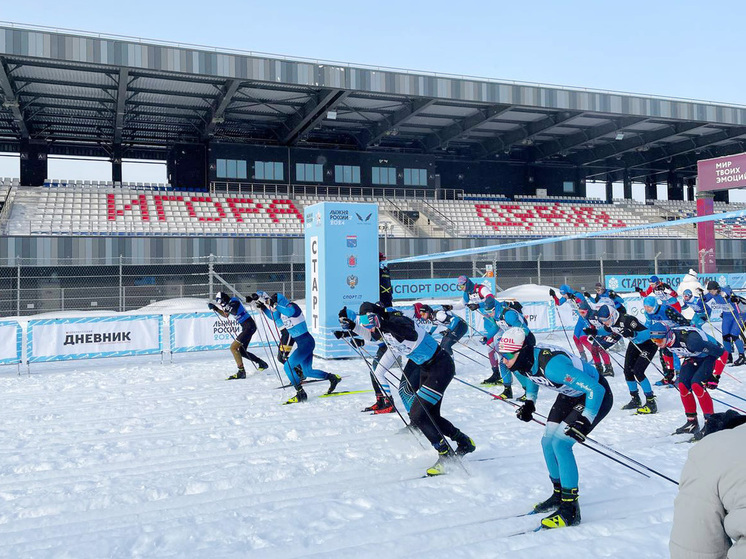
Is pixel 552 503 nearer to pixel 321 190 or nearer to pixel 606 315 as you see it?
pixel 606 315

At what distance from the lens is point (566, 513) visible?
16.1 ft

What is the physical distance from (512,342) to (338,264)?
9305 mm

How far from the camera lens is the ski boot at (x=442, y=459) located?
20.6 ft

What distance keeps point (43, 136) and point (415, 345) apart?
125 ft

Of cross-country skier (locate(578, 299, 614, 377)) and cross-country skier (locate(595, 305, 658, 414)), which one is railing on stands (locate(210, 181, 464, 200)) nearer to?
cross-country skier (locate(578, 299, 614, 377))

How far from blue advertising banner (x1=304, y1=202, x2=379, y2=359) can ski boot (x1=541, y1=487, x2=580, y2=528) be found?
30.6 feet

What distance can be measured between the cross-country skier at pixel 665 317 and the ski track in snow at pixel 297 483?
0.64 metres

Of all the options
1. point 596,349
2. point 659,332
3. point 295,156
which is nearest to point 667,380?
point 596,349

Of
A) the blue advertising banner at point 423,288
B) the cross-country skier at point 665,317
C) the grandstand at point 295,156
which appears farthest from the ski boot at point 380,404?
the grandstand at point 295,156

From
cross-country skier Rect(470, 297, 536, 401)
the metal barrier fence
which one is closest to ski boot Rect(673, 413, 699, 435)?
cross-country skier Rect(470, 297, 536, 401)

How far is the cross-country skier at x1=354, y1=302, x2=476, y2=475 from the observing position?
6414 mm

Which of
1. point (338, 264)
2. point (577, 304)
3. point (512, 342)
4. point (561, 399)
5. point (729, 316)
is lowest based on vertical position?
point (561, 399)

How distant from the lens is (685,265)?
3609 cm

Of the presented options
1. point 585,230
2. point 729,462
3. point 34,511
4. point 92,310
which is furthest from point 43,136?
point 729,462
